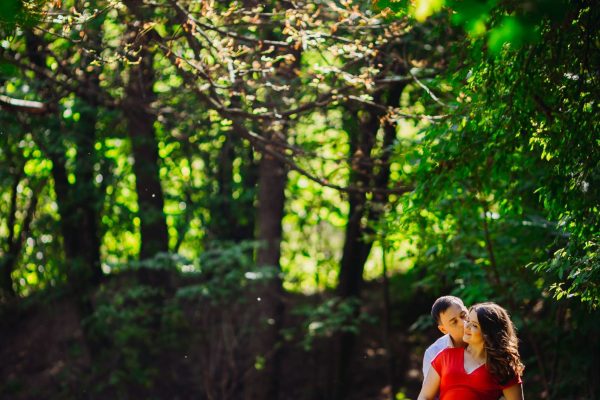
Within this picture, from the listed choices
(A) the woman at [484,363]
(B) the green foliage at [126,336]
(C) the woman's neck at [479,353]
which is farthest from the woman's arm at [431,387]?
(B) the green foliage at [126,336]

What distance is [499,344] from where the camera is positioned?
188 inches

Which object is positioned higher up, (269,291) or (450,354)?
(450,354)

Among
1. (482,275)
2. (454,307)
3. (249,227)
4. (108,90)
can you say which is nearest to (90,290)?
(249,227)

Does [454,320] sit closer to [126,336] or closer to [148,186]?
[126,336]

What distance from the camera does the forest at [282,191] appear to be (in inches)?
235

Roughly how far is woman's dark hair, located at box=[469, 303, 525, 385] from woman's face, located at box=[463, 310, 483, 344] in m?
0.03

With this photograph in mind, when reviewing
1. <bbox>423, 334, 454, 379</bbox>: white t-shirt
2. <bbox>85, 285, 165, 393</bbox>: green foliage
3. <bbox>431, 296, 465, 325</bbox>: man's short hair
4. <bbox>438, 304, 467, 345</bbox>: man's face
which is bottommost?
<bbox>85, 285, 165, 393</bbox>: green foliage

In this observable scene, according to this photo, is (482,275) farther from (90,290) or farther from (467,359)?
(90,290)

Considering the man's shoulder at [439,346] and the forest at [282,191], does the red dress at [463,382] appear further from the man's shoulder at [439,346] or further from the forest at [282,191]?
the forest at [282,191]

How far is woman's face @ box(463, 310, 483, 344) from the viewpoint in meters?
4.88

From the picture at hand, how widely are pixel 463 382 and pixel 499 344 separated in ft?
1.08

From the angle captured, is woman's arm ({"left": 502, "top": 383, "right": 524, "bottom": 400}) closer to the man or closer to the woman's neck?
the woman's neck

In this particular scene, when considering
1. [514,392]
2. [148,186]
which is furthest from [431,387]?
[148,186]

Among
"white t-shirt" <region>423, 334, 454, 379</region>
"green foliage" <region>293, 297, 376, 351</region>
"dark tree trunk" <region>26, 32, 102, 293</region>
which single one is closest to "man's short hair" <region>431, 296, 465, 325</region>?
"white t-shirt" <region>423, 334, 454, 379</region>
